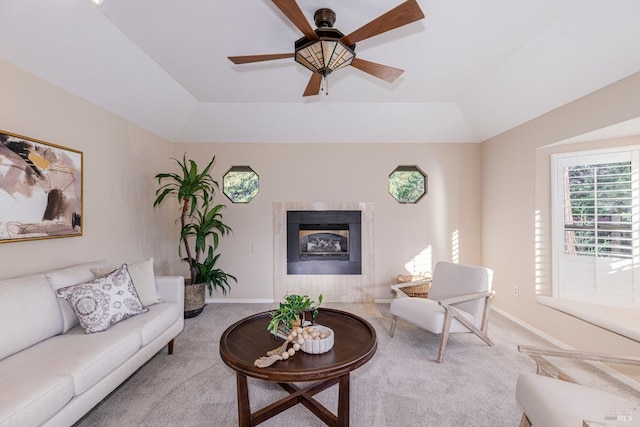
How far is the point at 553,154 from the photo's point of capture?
305 centimetres

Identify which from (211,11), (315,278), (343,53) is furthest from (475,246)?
(211,11)

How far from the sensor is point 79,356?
165 cm

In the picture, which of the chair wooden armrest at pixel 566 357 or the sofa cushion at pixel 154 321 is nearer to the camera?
the chair wooden armrest at pixel 566 357

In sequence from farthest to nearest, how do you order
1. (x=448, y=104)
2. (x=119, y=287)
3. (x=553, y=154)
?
(x=448, y=104)
(x=553, y=154)
(x=119, y=287)

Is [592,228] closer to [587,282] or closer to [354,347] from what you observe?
[587,282]

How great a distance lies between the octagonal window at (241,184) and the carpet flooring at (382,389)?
82.8 inches

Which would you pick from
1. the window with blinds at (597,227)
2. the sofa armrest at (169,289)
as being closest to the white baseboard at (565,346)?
the window with blinds at (597,227)

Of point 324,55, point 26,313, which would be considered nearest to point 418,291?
point 324,55

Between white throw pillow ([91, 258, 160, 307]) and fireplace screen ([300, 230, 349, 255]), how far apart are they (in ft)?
7.11

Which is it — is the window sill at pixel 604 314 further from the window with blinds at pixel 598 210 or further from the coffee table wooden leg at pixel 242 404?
the coffee table wooden leg at pixel 242 404

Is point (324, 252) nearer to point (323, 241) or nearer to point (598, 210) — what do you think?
point (323, 241)

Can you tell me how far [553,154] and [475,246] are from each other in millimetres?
1675

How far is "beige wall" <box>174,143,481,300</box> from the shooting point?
4.25 m

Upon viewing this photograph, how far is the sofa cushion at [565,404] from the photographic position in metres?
1.21
